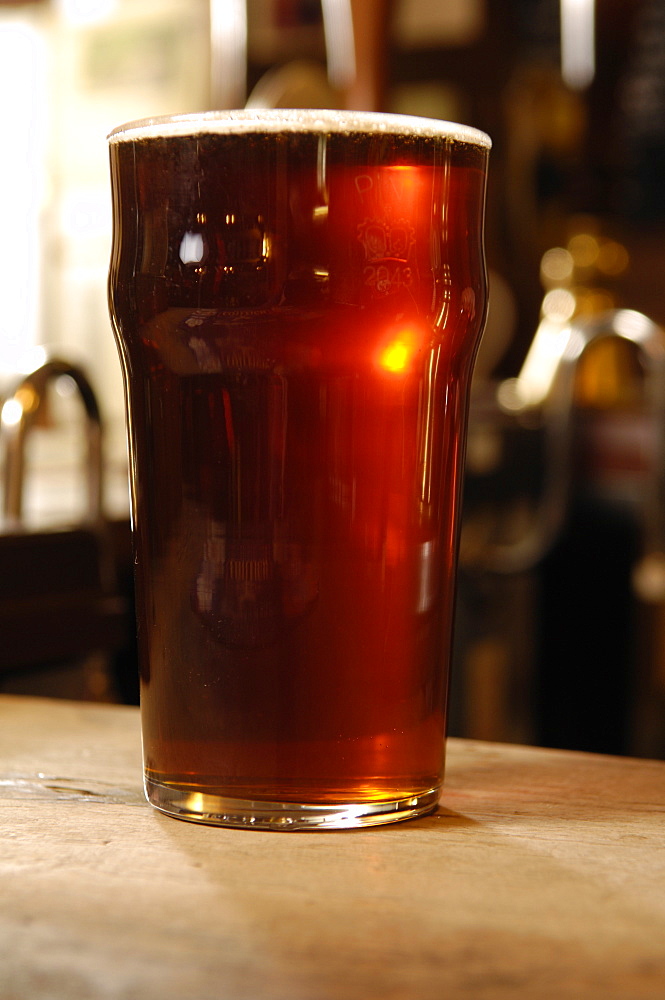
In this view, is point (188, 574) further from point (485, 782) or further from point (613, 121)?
point (613, 121)

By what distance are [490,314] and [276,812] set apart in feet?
12.0

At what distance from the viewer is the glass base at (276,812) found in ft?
1.64

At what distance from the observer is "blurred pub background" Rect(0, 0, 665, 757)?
4.04 ft

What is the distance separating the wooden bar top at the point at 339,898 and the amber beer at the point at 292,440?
0.04m

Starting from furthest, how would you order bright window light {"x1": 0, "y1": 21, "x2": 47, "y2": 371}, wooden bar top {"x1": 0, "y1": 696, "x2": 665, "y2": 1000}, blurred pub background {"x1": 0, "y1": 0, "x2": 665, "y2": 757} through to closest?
bright window light {"x1": 0, "y1": 21, "x2": 47, "y2": 371}, blurred pub background {"x1": 0, "y1": 0, "x2": 665, "y2": 757}, wooden bar top {"x1": 0, "y1": 696, "x2": 665, "y2": 1000}

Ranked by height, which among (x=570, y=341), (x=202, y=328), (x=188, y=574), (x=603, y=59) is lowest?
(x=570, y=341)

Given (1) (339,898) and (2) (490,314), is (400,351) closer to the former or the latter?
(1) (339,898)

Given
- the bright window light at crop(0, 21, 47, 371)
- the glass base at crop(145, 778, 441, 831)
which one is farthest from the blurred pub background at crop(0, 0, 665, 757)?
the glass base at crop(145, 778, 441, 831)

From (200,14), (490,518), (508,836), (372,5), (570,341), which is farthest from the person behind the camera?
(200,14)

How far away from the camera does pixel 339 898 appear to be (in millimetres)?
415

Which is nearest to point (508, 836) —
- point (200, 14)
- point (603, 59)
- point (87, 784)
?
point (87, 784)

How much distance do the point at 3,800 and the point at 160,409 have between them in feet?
0.62

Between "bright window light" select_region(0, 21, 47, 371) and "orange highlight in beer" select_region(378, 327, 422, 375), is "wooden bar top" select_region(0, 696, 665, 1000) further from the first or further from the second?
"bright window light" select_region(0, 21, 47, 371)

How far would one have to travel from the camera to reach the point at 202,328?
1.66 feet
